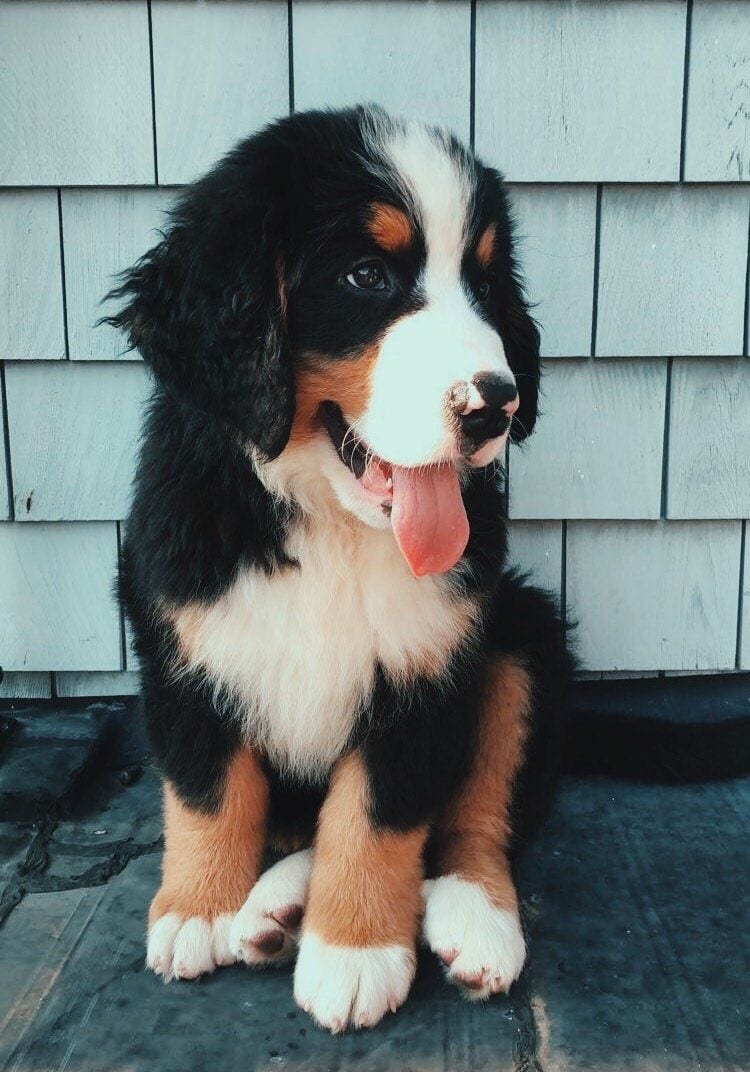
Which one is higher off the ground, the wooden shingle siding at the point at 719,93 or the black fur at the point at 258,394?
the wooden shingle siding at the point at 719,93

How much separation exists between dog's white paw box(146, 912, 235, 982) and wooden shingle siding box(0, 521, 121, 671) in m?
1.02

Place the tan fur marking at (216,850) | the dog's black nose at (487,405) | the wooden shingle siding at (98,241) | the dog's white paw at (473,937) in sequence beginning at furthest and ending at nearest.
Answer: the wooden shingle siding at (98,241), the tan fur marking at (216,850), the dog's white paw at (473,937), the dog's black nose at (487,405)

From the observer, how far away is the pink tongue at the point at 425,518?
1.55 metres

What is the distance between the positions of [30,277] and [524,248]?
118 cm

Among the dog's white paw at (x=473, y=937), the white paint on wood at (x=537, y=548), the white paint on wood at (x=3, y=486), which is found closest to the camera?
the dog's white paw at (x=473, y=937)

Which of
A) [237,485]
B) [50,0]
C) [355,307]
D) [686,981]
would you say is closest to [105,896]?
[237,485]

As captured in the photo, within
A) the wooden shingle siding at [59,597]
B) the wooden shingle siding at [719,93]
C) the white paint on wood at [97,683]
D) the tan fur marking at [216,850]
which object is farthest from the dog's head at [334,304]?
the white paint on wood at [97,683]

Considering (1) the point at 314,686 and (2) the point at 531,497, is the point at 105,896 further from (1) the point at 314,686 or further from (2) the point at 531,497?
(2) the point at 531,497

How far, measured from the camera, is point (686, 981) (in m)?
1.62

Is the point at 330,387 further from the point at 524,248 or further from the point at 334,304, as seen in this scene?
the point at 524,248

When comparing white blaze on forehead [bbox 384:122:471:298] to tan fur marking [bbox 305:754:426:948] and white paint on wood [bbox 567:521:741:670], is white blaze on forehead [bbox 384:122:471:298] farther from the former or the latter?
white paint on wood [bbox 567:521:741:670]

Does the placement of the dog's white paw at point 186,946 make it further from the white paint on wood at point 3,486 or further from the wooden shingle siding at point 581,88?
the wooden shingle siding at point 581,88

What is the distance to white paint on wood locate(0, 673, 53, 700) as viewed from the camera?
8.50 ft

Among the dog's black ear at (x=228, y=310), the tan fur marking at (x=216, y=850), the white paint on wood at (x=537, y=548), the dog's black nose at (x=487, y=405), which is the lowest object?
the tan fur marking at (x=216, y=850)
